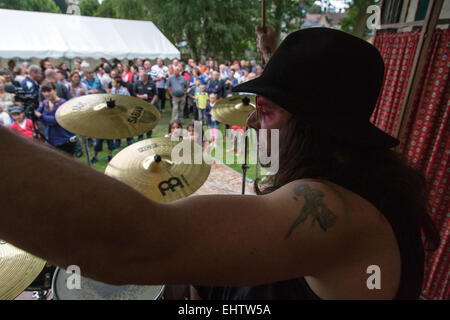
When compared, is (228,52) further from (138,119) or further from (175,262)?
(175,262)

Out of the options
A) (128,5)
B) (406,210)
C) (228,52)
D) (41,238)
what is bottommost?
(228,52)

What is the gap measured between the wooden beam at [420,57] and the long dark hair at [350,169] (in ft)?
7.11

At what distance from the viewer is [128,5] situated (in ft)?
82.9

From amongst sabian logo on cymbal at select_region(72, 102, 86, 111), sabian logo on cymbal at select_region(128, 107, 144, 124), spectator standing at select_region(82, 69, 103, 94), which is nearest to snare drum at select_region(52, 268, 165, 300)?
sabian logo on cymbal at select_region(128, 107, 144, 124)

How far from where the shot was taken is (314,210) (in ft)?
1.97

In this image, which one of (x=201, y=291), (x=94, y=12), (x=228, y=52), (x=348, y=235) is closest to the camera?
(x=348, y=235)

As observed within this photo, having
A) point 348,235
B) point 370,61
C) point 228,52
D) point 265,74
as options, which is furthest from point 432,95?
point 228,52

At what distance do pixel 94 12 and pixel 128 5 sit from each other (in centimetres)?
2700

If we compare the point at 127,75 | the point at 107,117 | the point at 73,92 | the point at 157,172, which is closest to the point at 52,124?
the point at 73,92

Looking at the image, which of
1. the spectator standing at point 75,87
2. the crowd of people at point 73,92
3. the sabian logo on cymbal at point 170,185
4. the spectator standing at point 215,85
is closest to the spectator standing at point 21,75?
the crowd of people at point 73,92

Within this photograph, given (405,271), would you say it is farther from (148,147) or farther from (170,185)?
(148,147)

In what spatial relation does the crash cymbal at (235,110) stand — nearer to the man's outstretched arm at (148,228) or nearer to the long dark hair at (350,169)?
the long dark hair at (350,169)

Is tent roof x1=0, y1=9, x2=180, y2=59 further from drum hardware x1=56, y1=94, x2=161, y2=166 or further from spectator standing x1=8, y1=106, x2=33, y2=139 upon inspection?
drum hardware x1=56, y1=94, x2=161, y2=166

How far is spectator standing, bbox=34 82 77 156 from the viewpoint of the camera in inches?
206
